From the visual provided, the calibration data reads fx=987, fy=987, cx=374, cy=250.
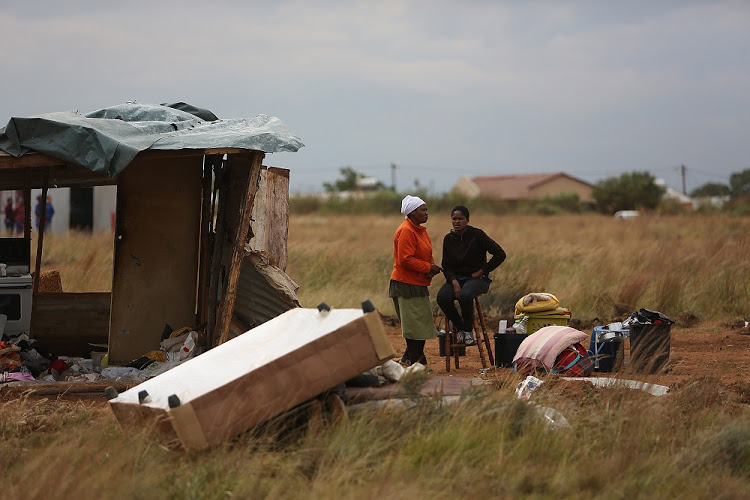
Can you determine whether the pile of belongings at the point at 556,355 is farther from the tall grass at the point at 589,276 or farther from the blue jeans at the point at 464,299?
the tall grass at the point at 589,276

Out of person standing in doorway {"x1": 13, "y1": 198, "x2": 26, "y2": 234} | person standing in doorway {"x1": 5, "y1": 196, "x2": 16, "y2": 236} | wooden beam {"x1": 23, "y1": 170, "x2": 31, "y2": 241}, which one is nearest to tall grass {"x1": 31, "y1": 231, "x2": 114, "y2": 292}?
person standing in doorway {"x1": 13, "y1": 198, "x2": 26, "y2": 234}

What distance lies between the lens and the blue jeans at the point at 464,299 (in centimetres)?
975

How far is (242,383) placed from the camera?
559cm

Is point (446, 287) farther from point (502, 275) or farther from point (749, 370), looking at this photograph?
point (502, 275)

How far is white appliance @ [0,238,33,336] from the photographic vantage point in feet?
31.3

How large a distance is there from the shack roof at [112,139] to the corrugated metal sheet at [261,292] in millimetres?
1322

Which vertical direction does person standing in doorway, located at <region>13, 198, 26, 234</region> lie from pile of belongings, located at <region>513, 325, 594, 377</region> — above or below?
above

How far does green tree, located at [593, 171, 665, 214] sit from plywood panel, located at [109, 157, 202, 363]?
151 ft

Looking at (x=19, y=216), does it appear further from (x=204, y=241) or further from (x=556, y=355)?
(x=556, y=355)

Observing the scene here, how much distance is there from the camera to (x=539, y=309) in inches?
384

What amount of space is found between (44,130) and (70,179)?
2.43 m

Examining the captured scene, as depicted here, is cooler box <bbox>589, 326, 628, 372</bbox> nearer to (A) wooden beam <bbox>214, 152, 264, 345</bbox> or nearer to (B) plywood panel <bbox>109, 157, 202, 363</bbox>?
(A) wooden beam <bbox>214, 152, 264, 345</bbox>

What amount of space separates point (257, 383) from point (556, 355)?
3734 mm

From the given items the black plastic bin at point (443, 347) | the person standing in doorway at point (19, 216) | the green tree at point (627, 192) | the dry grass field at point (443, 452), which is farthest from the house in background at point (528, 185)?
the dry grass field at point (443, 452)
